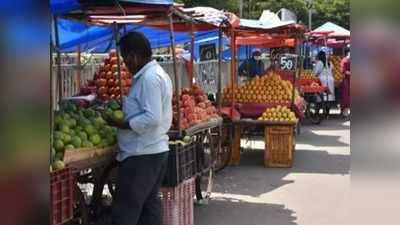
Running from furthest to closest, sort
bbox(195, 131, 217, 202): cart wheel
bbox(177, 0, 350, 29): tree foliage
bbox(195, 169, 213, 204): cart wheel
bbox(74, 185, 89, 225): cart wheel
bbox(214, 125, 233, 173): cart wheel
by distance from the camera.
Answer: bbox(177, 0, 350, 29): tree foliage
bbox(214, 125, 233, 173): cart wheel
bbox(195, 169, 213, 204): cart wheel
bbox(195, 131, 217, 202): cart wheel
bbox(74, 185, 89, 225): cart wheel

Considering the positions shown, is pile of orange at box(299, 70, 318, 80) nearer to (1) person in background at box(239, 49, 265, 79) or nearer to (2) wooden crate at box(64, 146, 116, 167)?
(1) person in background at box(239, 49, 265, 79)

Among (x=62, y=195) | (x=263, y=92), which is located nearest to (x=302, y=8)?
(x=263, y=92)

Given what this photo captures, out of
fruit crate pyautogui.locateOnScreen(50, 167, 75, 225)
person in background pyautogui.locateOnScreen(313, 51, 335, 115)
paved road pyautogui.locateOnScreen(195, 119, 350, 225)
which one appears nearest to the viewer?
fruit crate pyautogui.locateOnScreen(50, 167, 75, 225)

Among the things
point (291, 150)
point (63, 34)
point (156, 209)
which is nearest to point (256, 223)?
point (156, 209)

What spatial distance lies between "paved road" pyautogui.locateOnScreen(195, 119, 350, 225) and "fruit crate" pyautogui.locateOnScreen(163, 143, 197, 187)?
1.06 m

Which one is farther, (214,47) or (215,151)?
(214,47)

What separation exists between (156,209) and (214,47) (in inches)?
271

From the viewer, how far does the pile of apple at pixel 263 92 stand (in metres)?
9.88

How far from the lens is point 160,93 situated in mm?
4402

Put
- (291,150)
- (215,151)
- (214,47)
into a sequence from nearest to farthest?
(215,151) → (291,150) → (214,47)

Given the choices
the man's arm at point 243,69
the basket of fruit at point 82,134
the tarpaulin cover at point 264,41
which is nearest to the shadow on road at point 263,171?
the tarpaulin cover at point 264,41

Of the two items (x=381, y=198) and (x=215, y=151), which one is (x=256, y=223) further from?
(x=381, y=198)

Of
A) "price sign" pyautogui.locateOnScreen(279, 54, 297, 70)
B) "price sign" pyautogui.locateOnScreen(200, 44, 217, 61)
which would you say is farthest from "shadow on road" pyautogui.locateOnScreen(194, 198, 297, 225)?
"price sign" pyautogui.locateOnScreen(279, 54, 297, 70)

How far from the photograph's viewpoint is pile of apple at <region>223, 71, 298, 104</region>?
988 cm
